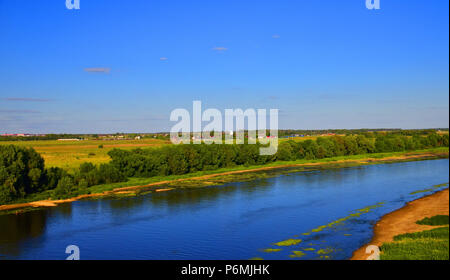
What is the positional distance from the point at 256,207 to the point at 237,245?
27.5 feet

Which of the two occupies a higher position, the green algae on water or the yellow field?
the yellow field

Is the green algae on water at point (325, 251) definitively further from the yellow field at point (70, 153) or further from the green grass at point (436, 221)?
the yellow field at point (70, 153)

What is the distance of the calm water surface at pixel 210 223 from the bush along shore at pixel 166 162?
4.51 m

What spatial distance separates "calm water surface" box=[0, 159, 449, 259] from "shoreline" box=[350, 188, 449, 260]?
0.49 m

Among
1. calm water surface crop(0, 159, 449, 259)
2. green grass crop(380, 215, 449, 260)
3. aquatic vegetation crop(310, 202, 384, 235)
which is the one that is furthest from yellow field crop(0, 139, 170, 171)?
green grass crop(380, 215, 449, 260)

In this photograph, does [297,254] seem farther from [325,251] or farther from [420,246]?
[420,246]

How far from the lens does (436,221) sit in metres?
21.2

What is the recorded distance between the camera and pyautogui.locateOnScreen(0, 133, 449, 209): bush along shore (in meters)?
29.5

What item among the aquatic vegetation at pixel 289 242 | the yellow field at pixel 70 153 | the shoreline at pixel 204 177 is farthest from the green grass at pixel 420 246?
the yellow field at pixel 70 153

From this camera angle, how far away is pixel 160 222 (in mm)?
22344

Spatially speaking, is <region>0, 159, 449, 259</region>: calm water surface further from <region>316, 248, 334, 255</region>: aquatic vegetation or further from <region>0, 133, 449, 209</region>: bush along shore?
<region>0, 133, 449, 209</region>: bush along shore

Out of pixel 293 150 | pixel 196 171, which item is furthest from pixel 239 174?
pixel 293 150

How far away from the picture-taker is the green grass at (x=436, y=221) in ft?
68.7
